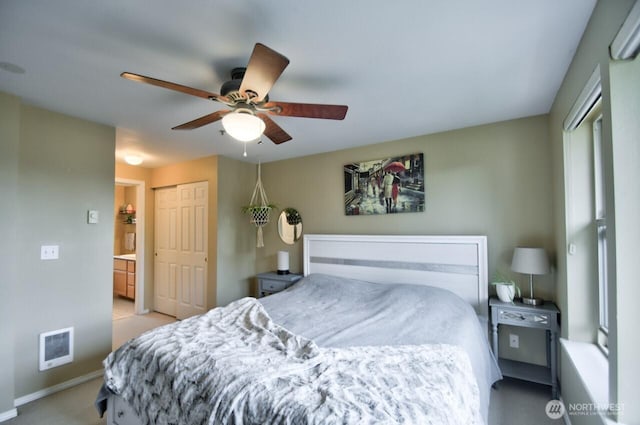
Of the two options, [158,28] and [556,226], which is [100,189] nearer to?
[158,28]

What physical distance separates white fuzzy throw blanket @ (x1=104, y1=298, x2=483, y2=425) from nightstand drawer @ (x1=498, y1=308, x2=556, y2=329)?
113cm

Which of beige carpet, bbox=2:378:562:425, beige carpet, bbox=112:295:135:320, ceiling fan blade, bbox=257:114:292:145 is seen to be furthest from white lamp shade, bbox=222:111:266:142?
beige carpet, bbox=112:295:135:320

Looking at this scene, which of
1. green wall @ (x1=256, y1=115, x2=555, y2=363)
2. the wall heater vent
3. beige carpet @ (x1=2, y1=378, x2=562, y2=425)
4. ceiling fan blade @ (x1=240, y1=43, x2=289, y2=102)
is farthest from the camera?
green wall @ (x1=256, y1=115, x2=555, y2=363)

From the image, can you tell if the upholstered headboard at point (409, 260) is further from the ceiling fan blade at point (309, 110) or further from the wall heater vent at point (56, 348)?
the wall heater vent at point (56, 348)

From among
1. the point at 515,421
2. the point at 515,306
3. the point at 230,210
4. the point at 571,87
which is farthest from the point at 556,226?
the point at 230,210

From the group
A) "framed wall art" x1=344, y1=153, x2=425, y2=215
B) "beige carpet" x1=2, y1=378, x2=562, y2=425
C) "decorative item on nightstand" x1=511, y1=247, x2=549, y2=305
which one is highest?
"framed wall art" x1=344, y1=153, x2=425, y2=215

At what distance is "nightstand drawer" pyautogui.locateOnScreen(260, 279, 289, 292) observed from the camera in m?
3.75

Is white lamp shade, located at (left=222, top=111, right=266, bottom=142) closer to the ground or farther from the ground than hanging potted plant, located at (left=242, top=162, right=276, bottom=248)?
farther from the ground

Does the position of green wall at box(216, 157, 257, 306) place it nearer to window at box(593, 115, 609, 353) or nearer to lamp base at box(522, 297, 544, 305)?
lamp base at box(522, 297, 544, 305)

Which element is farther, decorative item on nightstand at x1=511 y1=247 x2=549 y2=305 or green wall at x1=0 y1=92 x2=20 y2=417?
decorative item on nightstand at x1=511 y1=247 x2=549 y2=305

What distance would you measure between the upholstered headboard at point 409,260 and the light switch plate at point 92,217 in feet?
7.47

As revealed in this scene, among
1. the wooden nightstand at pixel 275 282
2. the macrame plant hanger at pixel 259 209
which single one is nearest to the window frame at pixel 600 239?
the wooden nightstand at pixel 275 282

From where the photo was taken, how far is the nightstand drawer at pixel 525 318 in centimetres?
234

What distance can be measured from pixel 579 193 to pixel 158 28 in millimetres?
2872
